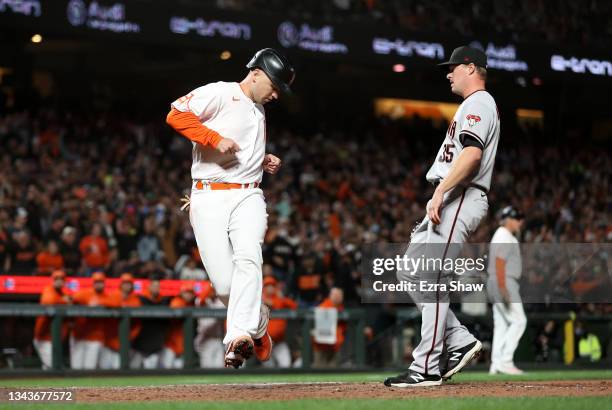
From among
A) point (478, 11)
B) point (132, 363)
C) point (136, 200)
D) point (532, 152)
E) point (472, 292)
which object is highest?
point (478, 11)

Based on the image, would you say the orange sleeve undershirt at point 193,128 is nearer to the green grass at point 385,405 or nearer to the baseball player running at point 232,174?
the baseball player running at point 232,174

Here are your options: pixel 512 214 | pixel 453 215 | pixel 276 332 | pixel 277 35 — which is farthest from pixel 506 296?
pixel 277 35

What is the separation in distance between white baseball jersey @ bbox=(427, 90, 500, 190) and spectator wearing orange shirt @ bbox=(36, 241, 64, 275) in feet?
30.1

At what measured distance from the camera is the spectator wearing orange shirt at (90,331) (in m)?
13.5

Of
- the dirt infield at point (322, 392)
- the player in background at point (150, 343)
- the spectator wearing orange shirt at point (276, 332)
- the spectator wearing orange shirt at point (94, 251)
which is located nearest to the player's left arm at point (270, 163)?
the dirt infield at point (322, 392)

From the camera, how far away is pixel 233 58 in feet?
80.2

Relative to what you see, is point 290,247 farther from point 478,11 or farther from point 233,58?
point 478,11

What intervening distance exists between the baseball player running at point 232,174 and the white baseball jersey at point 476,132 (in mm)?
1046

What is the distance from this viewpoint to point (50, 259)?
15141 millimetres

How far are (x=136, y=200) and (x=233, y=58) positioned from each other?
6.87m

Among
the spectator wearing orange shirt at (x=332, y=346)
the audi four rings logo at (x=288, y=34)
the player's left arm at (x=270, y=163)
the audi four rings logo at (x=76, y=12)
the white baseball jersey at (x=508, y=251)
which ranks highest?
the audi four rings logo at (x=288, y=34)

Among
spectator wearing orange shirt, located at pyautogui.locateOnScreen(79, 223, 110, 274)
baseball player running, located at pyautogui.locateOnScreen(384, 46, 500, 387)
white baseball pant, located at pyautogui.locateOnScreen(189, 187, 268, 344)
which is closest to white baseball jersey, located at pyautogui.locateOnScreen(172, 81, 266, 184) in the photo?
white baseball pant, located at pyautogui.locateOnScreen(189, 187, 268, 344)

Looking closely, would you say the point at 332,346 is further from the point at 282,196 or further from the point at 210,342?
the point at 282,196

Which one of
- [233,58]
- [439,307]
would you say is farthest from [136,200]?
[439,307]
